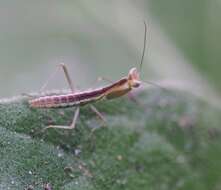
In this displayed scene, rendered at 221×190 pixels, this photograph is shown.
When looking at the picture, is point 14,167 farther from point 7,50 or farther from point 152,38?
point 152,38

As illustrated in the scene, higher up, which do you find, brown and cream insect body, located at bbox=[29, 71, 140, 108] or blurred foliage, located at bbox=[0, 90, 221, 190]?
brown and cream insect body, located at bbox=[29, 71, 140, 108]

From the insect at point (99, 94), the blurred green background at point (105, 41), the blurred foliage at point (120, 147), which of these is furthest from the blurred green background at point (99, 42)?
the insect at point (99, 94)

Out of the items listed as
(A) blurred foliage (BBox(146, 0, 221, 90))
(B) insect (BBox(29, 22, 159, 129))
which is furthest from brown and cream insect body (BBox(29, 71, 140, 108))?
(A) blurred foliage (BBox(146, 0, 221, 90))

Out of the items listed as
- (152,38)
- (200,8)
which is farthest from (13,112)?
(200,8)

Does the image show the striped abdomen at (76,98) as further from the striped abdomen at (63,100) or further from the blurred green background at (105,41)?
the blurred green background at (105,41)

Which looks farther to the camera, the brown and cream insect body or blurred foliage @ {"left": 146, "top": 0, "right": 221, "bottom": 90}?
blurred foliage @ {"left": 146, "top": 0, "right": 221, "bottom": 90}

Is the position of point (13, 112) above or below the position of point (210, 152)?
above

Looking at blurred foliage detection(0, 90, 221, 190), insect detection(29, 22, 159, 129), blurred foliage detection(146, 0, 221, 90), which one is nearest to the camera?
blurred foliage detection(0, 90, 221, 190)

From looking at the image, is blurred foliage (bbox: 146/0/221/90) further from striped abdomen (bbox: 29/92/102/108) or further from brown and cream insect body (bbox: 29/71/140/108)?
striped abdomen (bbox: 29/92/102/108)
